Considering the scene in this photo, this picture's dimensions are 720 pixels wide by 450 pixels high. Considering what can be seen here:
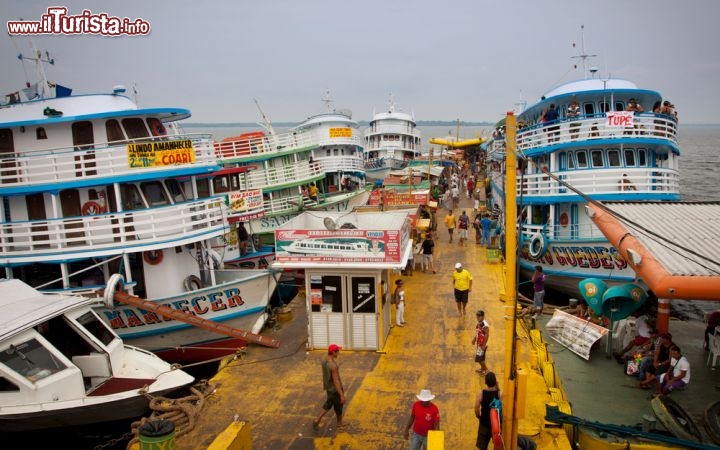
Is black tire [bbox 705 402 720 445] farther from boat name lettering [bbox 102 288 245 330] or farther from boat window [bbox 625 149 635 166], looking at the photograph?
boat window [bbox 625 149 635 166]

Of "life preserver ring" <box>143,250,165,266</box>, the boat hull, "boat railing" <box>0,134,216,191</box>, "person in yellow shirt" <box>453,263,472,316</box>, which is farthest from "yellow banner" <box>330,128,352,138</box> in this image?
"person in yellow shirt" <box>453,263,472,316</box>

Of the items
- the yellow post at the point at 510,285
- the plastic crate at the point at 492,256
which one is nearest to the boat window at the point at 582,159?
the plastic crate at the point at 492,256

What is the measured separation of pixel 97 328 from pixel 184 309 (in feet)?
7.88

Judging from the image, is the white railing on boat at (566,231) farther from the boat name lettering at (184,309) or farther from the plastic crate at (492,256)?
the boat name lettering at (184,309)

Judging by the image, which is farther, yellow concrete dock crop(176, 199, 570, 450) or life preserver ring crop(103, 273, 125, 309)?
→ life preserver ring crop(103, 273, 125, 309)

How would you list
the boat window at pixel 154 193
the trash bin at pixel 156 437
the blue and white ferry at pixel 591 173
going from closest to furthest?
the trash bin at pixel 156 437 < the boat window at pixel 154 193 < the blue and white ferry at pixel 591 173

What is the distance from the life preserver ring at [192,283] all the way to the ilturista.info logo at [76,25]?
8559 millimetres

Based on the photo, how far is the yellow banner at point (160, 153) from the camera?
44.2 feet

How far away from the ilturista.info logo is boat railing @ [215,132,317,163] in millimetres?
8127

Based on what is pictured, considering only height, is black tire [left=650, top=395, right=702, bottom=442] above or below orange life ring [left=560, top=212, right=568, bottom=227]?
below

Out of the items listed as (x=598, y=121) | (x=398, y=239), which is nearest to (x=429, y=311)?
(x=398, y=239)

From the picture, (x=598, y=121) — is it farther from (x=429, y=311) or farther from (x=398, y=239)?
(x=398, y=239)

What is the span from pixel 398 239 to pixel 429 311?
4.06 m

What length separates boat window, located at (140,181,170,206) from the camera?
14.4 metres
